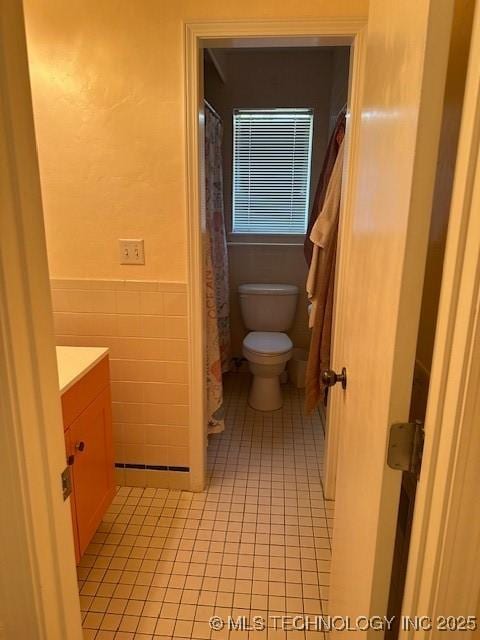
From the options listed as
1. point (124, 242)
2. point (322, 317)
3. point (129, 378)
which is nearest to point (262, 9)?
point (124, 242)

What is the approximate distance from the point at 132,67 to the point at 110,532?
2023mm

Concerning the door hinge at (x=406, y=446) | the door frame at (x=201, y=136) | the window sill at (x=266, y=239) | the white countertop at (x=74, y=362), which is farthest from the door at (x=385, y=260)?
the window sill at (x=266, y=239)

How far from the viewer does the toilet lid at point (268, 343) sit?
2.94 meters

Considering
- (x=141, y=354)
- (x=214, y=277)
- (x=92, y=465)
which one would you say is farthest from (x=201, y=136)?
(x=92, y=465)

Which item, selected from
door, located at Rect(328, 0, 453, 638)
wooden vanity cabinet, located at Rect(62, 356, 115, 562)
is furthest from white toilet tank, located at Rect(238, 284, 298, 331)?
door, located at Rect(328, 0, 453, 638)

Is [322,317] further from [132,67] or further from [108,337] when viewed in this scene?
[132,67]

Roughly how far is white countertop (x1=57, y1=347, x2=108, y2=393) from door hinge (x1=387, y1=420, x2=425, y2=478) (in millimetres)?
1080

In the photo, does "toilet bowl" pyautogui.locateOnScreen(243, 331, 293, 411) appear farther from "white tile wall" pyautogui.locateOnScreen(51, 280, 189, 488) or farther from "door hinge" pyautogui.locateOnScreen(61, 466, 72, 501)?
"door hinge" pyautogui.locateOnScreen(61, 466, 72, 501)

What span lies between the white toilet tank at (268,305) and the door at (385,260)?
215 cm

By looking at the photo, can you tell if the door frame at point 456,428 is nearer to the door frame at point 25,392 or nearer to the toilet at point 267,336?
the door frame at point 25,392

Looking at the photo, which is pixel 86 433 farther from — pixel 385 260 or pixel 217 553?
pixel 385 260

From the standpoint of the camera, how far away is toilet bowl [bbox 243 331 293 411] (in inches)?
116

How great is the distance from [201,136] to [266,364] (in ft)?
5.14

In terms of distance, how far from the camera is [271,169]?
11.1 feet
